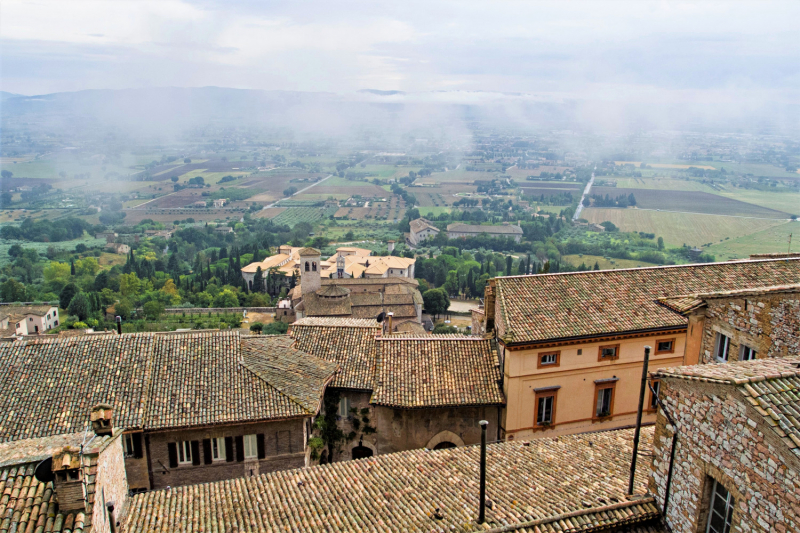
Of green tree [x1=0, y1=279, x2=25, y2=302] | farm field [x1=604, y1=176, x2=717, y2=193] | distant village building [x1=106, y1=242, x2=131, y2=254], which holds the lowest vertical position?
distant village building [x1=106, y1=242, x2=131, y2=254]

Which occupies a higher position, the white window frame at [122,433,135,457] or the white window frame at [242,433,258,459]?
the white window frame at [122,433,135,457]

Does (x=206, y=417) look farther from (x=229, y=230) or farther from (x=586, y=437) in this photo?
(x=229, y=230)

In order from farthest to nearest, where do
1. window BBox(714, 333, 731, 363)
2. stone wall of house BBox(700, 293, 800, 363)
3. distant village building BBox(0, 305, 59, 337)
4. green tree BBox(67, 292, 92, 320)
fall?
1. green tree BBox(67, 292, 92, 320)
2. distant village building BBox(0, 305, 59, 337)
3. window BBox(714, 333, 731, 363)
4. stone wall of house BBox(700, 293, 800, 363)

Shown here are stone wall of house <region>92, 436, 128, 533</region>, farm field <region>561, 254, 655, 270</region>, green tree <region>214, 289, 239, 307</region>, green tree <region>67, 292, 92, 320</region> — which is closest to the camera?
stone wall of house <region>92, 436, 128, 533</region>

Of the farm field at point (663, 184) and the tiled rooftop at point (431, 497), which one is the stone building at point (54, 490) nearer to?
the tiled rooftop at point (431, 497)

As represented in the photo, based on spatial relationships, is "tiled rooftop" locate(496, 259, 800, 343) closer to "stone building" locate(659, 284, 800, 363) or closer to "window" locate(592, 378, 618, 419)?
"window" locate(592, 378, 618, 419)

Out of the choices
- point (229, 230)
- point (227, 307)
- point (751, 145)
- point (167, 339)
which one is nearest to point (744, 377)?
point (167, 339)

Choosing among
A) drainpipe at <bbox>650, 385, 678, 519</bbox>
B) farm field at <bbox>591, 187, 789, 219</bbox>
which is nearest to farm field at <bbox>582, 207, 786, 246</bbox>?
farm field at <bbox>591, 187, 789, 219</bbox>
